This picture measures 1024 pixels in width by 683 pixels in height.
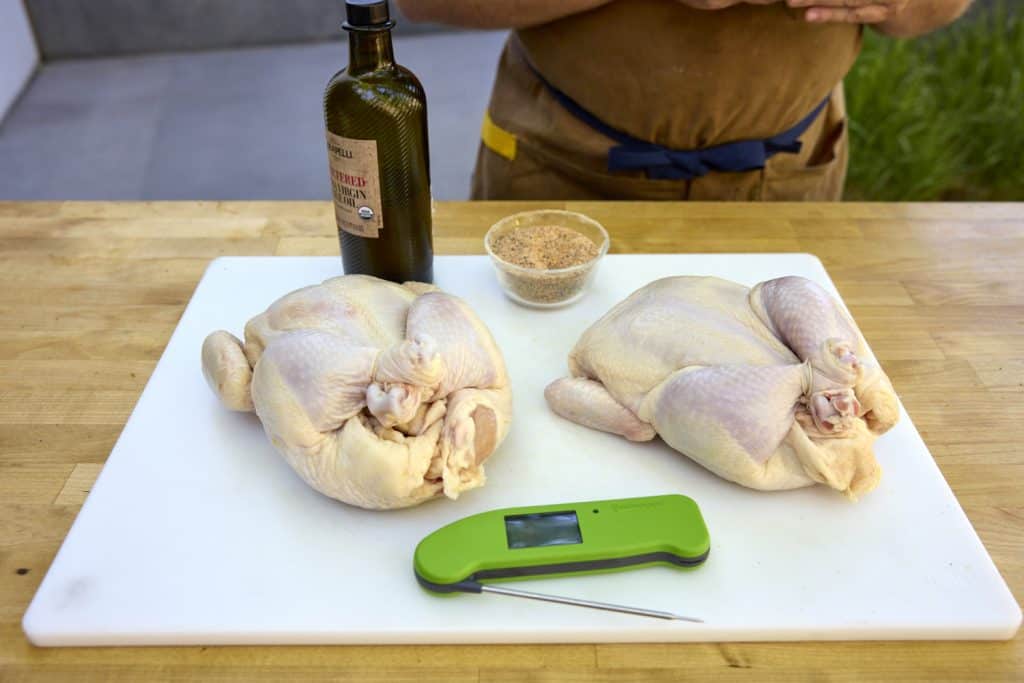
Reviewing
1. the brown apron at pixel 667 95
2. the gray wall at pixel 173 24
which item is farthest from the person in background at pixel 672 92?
the gray wall at pixel 173 24

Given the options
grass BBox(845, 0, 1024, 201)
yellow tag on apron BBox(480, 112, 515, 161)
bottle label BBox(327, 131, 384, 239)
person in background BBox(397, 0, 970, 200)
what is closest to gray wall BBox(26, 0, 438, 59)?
grass BBox(845, 0, 1024, 201)

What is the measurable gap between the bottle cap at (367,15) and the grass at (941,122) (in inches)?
97.9

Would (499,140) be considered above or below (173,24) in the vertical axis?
above

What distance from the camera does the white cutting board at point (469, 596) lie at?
830 mm

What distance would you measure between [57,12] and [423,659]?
368 cm

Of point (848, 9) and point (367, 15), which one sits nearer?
point (367, 15)

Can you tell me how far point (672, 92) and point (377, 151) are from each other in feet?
1.98

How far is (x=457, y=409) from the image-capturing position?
94 cm

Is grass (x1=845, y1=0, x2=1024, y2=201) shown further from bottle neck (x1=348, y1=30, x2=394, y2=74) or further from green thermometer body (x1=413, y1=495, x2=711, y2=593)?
green thermometer body (x1=413, y1=495, x2=711, y2=593)

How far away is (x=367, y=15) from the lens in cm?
102

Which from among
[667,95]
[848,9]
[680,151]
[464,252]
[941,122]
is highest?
[848,9]

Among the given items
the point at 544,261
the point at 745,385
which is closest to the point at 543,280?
the point at 544,261

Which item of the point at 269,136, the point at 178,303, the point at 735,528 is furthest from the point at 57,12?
the point at 735,528

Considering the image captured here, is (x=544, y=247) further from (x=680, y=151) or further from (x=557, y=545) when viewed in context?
(x=557, y=545)
